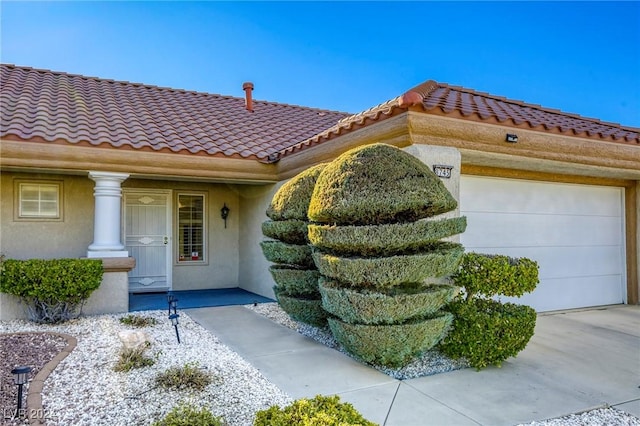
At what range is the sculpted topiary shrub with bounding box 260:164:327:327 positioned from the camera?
21.0ft

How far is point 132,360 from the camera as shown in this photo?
4.93 metres

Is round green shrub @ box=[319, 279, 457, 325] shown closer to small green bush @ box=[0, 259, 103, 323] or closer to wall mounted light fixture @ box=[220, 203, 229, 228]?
small green bush @ box=[0, 259, 103, 323]

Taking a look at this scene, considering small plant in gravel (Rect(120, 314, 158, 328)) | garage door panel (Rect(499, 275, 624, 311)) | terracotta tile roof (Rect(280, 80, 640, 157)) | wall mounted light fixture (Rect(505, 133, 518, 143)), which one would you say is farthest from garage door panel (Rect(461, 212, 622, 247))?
small plant in gravel (Rect(120, 314, 158, 328))

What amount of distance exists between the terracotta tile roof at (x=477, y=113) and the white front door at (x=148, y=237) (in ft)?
12.8

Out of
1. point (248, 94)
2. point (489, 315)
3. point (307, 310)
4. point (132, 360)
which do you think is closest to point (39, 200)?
point (132, 360)

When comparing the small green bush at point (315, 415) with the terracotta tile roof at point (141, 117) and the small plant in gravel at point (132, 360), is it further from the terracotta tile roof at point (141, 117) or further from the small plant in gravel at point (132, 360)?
the terracotta tile roof at point (141, 117)

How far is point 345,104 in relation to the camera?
15.3 meters

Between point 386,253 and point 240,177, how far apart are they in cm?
510

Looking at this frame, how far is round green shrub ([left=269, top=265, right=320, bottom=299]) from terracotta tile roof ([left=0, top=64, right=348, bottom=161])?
10.9 feet

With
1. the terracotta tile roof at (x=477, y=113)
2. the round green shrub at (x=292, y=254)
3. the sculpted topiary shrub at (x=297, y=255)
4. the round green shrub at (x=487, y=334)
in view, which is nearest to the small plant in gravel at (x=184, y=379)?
the sculpted topiary shrub at (x=297, y=255)

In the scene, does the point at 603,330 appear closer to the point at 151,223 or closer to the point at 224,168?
the point at 224,168

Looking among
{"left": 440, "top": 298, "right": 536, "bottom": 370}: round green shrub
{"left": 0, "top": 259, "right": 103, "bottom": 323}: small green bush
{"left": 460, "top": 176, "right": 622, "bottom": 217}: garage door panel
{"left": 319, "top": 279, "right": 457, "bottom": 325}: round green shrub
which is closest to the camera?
{"left": 319, "top": 279, "right": 457, "bottom": 325}: round green shrub

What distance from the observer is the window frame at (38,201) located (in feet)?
29.7

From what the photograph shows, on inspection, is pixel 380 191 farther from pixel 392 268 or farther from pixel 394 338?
pixel 394 338
